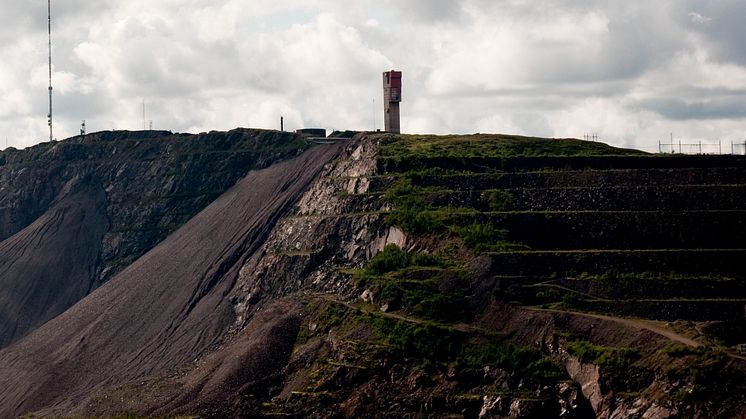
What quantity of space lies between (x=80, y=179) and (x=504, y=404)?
9509 cm

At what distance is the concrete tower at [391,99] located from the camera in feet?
521

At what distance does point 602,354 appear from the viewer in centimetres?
10606

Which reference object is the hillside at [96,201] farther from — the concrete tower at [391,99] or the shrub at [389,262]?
the shrub at [389,262]

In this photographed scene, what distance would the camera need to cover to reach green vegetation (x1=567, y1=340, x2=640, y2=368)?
105 meters

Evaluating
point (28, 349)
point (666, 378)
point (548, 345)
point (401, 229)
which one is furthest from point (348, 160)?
point (666, 378)

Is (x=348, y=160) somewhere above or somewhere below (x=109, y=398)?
above

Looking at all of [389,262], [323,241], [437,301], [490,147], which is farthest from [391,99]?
[437,301]

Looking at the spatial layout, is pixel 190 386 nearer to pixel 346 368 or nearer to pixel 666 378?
pixel 346 368

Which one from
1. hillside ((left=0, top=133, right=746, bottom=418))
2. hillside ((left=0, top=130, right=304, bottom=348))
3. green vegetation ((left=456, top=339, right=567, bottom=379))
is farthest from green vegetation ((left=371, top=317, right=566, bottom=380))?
hillside ((left=0, top=130, right=304, bottom=348))

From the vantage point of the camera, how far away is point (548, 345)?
111m

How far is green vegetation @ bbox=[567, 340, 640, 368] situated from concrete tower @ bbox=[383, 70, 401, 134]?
182 feet

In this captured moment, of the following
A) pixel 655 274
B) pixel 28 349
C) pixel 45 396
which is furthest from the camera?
pixel 28 349

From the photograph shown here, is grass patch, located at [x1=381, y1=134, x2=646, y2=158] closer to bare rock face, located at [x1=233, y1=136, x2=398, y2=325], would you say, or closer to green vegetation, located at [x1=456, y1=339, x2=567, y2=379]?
bare rock face, located at [x1=233, y1=136, x2=398, y2=325]

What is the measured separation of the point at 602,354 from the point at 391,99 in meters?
59.2
